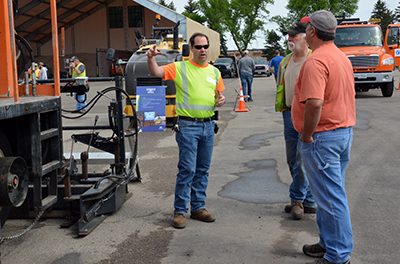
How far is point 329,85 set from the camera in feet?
11.8

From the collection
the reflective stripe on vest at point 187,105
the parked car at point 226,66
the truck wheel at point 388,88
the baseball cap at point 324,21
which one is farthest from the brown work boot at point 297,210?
the parked car at point 226,66

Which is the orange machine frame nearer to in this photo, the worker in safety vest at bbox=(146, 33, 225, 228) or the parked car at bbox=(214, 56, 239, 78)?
the worker in safety vest at bbox=(146, 33, 225, 228)

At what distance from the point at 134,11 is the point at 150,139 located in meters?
40.6

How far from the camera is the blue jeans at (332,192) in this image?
3611 millimetres

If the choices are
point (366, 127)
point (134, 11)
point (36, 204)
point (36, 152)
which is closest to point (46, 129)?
point (36, 152)

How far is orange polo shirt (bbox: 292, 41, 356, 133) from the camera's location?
139 inches

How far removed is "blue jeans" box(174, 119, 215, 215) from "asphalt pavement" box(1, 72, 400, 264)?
10.6 inches

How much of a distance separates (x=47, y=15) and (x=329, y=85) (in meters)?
39.0

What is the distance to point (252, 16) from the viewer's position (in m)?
69.4

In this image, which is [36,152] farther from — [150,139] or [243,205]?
[150,139]

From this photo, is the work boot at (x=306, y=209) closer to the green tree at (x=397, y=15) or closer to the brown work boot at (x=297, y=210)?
the brown work boot at (x=297, y=210)

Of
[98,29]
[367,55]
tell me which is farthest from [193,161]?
[98,29]

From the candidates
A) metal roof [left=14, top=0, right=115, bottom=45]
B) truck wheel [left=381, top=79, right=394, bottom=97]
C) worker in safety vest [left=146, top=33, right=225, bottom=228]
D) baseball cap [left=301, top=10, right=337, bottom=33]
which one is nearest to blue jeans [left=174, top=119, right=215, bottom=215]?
worker in safety vest [left=146, top=33, right=225, bottom=228]

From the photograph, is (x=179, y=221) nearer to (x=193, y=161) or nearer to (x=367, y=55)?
(x=193, y=161)
